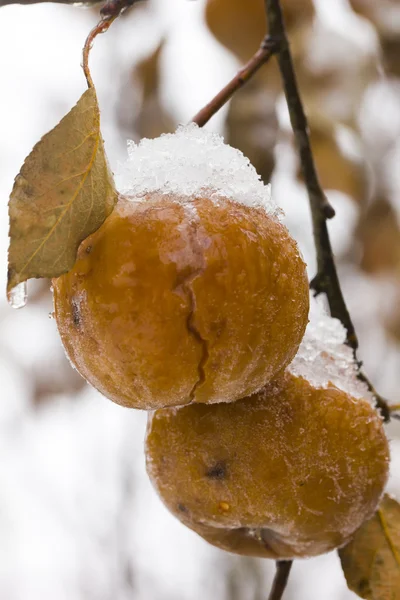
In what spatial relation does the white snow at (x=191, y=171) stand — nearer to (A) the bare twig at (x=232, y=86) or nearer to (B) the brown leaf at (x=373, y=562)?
(A) the bare twig at (x=232, y=86)

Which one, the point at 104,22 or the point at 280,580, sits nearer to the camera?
the point at 104,22

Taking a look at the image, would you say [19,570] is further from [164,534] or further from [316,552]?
[316,552]

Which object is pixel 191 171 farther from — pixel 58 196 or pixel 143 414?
pixel 143 414

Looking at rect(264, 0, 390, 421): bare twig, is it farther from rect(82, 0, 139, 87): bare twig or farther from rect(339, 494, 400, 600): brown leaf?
rect(82, 0, 139, 87): bare twig

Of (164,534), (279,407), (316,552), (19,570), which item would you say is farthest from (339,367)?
(19,570)

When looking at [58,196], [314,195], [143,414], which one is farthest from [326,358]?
[143,414]
